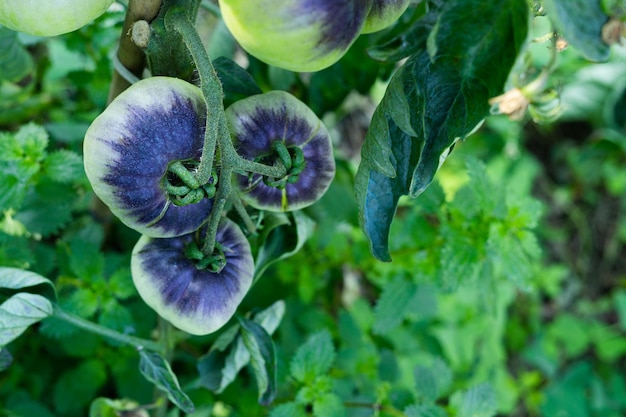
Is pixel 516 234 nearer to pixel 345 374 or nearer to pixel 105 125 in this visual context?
pixel 345 374

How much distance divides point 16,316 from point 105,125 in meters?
0.23

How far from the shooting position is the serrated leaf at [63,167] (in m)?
0.76

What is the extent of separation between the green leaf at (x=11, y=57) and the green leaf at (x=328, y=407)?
1.94ft

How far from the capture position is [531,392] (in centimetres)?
172

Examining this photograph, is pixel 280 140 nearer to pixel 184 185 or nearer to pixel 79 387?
pixel 184 185

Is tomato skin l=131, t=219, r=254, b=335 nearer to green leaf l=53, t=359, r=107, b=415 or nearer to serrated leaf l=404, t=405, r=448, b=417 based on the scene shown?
serrated leaf l=404, t=405, r=448, b=417

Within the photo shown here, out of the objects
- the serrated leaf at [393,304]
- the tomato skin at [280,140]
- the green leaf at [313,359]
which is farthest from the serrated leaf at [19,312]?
the serrated leaf at [393,304]

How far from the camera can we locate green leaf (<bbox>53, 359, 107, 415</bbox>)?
3.00 ft

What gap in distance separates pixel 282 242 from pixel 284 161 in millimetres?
184

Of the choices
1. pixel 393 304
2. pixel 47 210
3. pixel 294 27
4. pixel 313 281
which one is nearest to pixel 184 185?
pixel 294 27

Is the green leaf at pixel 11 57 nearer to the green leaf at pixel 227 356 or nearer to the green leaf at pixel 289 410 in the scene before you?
the green leaf at pixel 227 356

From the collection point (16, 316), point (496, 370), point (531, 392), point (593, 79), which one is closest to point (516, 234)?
point (496, 370)

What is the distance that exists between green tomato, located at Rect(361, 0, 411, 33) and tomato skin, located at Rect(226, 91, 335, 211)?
102 mm

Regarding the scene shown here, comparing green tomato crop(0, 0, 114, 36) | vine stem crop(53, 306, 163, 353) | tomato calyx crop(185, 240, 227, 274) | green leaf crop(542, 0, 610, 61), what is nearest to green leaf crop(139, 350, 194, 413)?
vine stem crop(53, 306, 163, 353)
